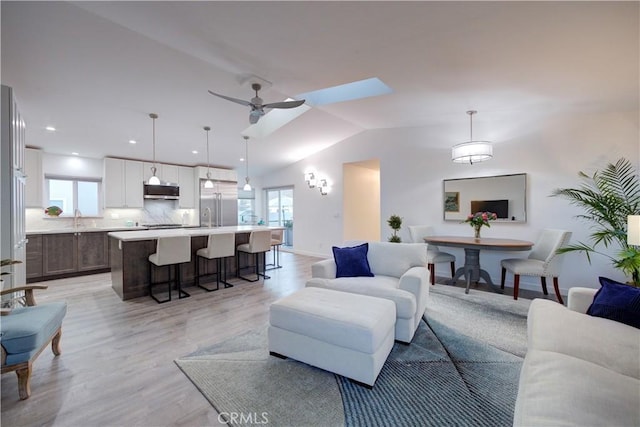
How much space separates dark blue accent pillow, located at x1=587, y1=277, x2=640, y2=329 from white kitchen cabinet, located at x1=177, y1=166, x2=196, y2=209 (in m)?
7.34

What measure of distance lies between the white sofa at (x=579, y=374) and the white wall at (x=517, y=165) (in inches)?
108

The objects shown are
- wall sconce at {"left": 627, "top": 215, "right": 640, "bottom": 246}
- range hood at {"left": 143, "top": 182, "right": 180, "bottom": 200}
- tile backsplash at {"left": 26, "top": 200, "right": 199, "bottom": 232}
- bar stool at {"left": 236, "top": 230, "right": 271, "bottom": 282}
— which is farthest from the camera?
range hood at {"left": 143, "top": 182, "right": 180, "bottom": 200}

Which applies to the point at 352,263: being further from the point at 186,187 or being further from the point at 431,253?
the point at 186,187

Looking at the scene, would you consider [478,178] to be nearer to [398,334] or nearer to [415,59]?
[415,59]

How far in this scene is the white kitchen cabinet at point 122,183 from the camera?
552cm

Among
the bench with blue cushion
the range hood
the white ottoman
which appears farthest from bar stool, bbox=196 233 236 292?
the range hood

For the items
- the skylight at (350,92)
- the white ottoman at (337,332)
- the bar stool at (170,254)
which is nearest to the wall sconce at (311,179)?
the skylight at (350,92)

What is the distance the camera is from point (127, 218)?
5.95 metres

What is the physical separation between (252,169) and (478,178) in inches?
228

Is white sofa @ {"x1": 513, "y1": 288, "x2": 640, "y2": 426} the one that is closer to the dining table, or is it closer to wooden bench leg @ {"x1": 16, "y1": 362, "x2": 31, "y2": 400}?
the dining table

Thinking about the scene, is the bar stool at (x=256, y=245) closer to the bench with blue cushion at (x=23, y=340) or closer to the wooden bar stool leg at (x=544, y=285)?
the bench with blue cushion at (x=23, y=340)

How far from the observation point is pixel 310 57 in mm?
2633

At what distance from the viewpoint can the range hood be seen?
608cm

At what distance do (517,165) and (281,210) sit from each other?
20.4 feet
